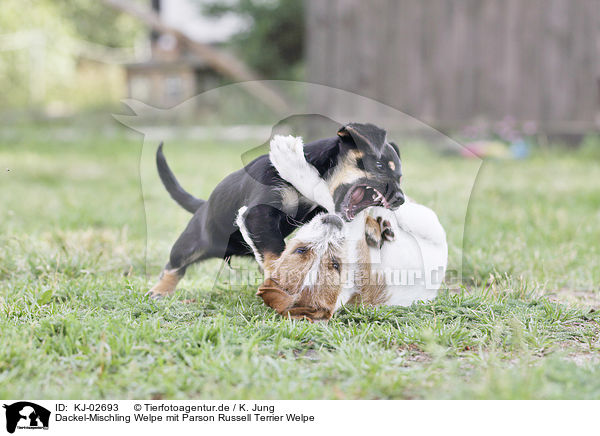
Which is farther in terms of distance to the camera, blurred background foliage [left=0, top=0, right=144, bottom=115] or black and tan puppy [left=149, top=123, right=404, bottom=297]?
blurred background foliage [left=0, top=0, right=144, bottom=115]

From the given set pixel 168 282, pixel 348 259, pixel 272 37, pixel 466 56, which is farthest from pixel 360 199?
pixel 272 37

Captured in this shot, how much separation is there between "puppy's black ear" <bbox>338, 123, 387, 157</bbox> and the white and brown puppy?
0.70ft

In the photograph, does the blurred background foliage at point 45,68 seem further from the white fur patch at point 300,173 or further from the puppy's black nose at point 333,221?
the puppy's black nose at point 333,221

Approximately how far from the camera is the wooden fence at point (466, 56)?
899 cm

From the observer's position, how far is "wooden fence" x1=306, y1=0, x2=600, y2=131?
8992 millimetres

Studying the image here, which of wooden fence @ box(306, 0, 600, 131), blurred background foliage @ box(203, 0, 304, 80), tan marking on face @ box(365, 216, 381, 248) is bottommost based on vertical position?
tan marking on face @ box(365, 216, 381, 248)

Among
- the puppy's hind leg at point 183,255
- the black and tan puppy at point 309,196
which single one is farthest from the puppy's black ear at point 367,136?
the puppy's hind leg at point 183,255

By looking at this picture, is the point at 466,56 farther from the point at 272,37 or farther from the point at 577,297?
the point at 272,37

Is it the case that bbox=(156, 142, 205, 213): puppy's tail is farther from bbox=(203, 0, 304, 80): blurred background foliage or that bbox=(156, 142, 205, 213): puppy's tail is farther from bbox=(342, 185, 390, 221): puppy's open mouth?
bbox=(203, 0, 304, 80): blurred background foliage

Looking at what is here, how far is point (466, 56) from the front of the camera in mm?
9234

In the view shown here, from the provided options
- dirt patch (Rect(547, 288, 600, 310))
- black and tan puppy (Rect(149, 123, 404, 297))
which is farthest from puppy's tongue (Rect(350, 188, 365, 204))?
dirt patch (Rect(547, 288, 600, 310))
